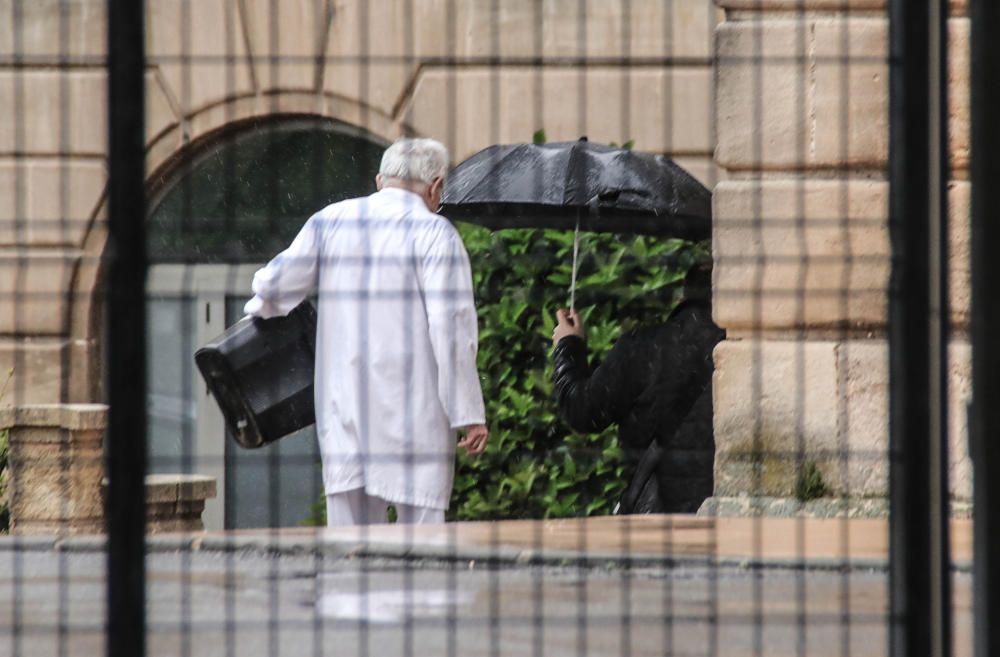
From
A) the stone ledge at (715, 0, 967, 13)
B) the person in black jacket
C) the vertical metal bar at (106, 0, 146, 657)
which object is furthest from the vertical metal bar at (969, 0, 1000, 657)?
the stone ledge at (715, 0, 967, 13)

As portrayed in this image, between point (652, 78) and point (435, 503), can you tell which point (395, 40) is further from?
point (435, 503)

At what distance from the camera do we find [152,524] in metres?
8.12

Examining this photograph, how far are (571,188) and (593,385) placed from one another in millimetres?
815

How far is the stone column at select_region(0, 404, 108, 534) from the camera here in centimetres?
748

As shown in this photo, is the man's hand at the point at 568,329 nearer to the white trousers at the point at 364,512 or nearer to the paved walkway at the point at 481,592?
the white trousers at the point at 364,512

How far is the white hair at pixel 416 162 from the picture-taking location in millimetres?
7453

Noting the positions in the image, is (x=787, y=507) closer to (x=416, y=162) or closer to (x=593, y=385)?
(x=593, y=385)

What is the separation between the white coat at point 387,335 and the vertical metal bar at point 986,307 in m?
1.96

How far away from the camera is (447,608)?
18.7 feet

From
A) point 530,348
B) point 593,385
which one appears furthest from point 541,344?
point 593,385

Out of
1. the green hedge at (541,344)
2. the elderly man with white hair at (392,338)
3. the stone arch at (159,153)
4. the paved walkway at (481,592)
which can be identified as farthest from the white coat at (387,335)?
the green hedge at (541,344)

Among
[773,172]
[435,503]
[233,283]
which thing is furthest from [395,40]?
[233,283]

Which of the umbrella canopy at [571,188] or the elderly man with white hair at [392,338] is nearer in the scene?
the elderly man with white hair at [392,338]

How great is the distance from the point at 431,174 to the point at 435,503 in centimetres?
129
